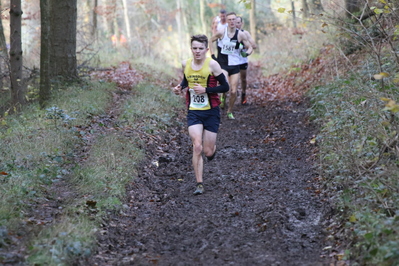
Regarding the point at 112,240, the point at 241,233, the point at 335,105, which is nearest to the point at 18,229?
the point at 112,240

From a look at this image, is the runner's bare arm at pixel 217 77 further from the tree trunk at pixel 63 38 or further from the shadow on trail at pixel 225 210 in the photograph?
the tree trunk at pixel 63 38

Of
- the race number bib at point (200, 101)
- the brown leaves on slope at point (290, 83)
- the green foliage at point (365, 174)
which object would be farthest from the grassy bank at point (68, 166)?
the brown leaves on slope at point (290, 83)

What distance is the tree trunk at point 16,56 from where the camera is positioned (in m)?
10.2

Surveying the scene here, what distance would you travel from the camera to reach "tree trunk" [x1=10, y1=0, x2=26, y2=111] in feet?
33.4

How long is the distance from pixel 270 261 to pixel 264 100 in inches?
389

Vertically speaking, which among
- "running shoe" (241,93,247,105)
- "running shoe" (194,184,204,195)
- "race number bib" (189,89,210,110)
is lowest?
"running shoe" (241,93,247,105)

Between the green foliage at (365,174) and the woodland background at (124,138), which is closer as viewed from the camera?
the green foliage at (365,174)

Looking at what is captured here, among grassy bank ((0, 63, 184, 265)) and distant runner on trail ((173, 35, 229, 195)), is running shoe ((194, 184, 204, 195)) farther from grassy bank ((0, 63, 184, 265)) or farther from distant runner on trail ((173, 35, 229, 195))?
grassy bank ((0, 63, 184, 265))

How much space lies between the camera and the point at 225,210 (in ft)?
18.9

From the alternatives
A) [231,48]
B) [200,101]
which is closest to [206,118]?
[200,101]

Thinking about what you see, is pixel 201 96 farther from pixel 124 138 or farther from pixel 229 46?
pixel 229 46

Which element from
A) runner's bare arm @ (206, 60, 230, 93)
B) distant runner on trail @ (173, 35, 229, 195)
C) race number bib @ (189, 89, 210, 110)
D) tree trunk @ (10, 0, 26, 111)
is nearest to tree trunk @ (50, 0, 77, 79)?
tree trunk @ (10, 0, 26, 111)

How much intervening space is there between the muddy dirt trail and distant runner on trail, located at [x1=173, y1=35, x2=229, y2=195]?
67 centimetres

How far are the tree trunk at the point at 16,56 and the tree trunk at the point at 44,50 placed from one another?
30.4 inches
